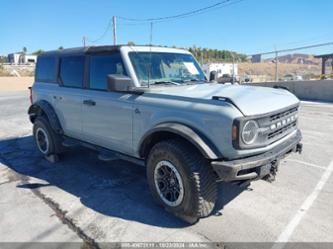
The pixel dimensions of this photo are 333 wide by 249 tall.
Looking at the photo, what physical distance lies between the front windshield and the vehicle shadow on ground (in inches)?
63.6

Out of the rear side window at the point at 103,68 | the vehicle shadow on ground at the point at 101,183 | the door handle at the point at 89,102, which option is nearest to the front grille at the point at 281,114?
the vehicle shadow on ground at the point at 101,183

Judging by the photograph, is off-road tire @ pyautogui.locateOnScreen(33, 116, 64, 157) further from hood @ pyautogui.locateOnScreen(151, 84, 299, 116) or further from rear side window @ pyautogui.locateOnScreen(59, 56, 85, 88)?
hood @ pyautogui.locateOnScreen(151, 84, 299, 116)

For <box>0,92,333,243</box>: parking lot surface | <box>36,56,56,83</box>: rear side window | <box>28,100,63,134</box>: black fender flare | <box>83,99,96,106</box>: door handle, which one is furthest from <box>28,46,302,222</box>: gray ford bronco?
<box>36,56,56,83</box>: rear side window

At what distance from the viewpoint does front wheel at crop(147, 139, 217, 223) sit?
324cm

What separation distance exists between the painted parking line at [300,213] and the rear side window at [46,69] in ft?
15.4

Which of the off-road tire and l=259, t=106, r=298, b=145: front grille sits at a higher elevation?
l=259, t=106, r=298, b=145: front grille

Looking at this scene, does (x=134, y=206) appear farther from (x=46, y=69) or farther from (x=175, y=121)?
(x=46, y=69)

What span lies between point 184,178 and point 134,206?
0.94m

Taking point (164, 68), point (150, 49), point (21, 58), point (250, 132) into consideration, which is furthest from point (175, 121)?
point (21, 58)

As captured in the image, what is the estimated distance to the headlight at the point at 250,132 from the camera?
118 inches

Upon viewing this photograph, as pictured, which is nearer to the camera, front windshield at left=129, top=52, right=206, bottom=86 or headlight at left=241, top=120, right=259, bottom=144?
headlight at left=241, top=120, right=259, bottom=144

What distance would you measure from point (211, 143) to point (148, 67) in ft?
5.34

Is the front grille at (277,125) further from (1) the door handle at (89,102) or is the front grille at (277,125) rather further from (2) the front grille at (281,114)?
(1) the door handle at (89,102)

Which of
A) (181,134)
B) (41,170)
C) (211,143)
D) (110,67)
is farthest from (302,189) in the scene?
(41,170)
